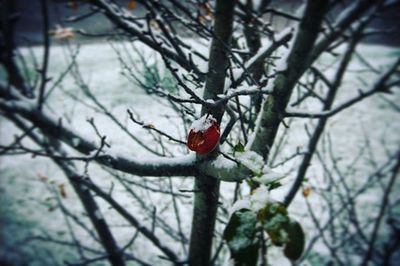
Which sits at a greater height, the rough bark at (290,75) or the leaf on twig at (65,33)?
the leaf on twig at (65,33)

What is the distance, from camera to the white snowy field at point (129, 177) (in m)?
4.89

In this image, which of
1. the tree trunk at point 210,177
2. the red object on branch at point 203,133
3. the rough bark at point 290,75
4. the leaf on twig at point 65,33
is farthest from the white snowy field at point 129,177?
the red object on branch at point 203,133

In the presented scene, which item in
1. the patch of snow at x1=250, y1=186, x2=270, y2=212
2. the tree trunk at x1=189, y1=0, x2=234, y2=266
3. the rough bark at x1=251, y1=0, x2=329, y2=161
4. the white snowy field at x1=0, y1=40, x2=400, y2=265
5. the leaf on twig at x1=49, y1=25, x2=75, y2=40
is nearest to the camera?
the patch of snow at x1=250, y1=186, x2=270, y2=212

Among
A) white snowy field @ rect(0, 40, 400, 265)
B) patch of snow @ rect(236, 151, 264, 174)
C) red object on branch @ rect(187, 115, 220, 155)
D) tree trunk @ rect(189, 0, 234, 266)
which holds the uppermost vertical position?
white snowy field @ rect(0, 40, 400, 265)

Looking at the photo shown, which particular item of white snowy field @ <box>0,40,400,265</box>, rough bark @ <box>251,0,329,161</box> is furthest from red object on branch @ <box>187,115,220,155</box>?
white snowy field @ <box>0,40,400,265</box>

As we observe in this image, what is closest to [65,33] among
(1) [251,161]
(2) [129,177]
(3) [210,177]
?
(2) [129,177]

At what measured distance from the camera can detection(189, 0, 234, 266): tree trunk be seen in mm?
1456

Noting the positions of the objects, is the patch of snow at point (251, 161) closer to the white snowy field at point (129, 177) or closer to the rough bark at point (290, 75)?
the rough bark at point (290, 75)

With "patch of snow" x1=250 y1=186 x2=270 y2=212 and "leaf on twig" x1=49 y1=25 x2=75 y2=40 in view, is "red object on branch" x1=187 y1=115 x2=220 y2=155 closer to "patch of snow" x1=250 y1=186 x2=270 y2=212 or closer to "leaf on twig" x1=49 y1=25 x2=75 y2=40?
"patch of snow" x1=250 y1=186 x2=270 y2=212

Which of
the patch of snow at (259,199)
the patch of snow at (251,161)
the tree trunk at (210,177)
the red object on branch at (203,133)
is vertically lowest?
the patch of snow at (259,199)

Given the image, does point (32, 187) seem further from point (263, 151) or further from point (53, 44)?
point (53, 44)

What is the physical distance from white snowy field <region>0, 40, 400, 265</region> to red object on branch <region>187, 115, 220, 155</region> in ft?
6.90

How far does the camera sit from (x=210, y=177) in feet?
5.13

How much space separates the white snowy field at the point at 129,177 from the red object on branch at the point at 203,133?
6.90ft
